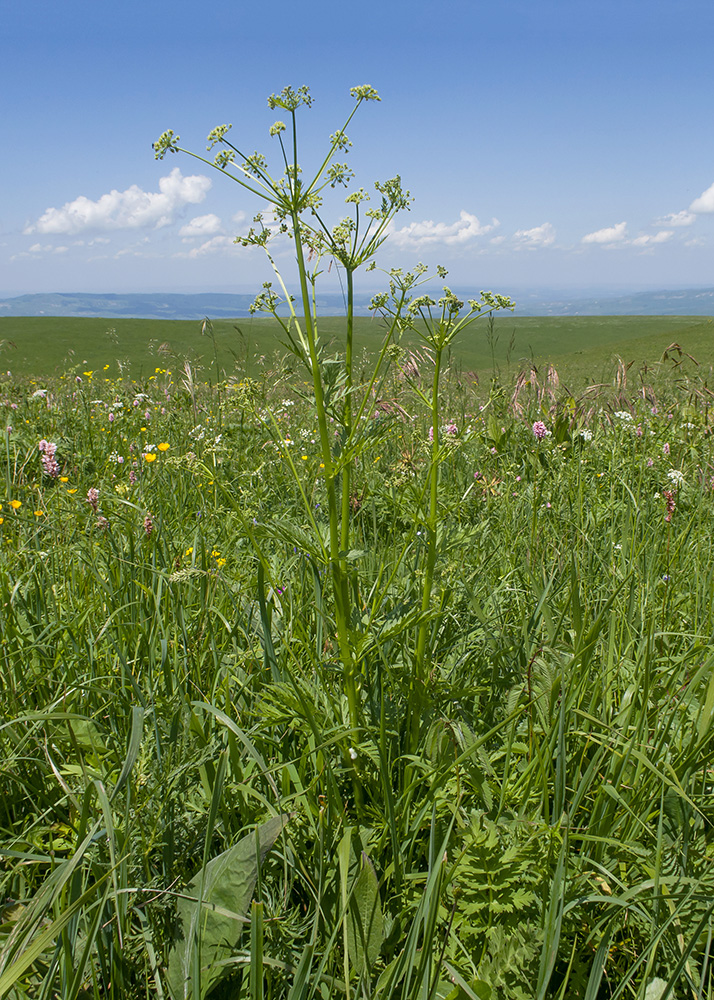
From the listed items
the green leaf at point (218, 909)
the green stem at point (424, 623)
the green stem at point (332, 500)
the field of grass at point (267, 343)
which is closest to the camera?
the green leaf at point (218, 909)

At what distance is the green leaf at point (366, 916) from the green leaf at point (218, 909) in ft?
0.69

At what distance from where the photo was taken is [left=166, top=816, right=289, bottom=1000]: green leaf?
1.27 metres

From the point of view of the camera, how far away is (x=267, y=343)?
33594 millimetres

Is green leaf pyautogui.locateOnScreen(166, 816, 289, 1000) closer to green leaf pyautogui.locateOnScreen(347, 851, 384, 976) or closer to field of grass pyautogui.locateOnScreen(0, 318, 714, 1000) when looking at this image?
field of grass pyautogui.locateOnScreen(0, 318, 714, 1000)

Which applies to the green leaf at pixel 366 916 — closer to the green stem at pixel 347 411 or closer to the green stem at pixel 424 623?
the green stem at pixel 424 623

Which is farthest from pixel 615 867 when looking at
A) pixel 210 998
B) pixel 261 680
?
pixel 261 680

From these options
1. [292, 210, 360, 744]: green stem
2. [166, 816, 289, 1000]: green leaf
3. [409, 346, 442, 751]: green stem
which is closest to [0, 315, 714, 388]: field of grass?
[409, 346, 442, 751]: green stem

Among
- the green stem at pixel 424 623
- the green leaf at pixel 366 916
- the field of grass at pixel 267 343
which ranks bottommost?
the green leaf at pixel 366 916

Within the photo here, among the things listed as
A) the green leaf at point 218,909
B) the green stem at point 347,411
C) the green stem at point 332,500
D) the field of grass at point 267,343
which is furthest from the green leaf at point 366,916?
the field of grass at point 267,343

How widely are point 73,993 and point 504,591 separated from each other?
71.2 inches

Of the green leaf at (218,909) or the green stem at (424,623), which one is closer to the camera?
the green leaf at (218,909)

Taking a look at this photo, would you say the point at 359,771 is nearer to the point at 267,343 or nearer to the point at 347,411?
the point at 347,411

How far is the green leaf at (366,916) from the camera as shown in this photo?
1.32m

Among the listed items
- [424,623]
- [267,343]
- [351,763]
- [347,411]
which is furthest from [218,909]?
[267,343]
